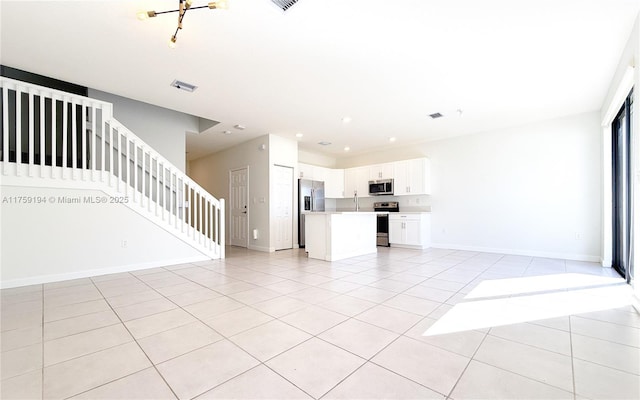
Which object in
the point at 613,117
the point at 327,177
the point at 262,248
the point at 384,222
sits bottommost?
the point at 262,248

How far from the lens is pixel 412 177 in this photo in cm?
702

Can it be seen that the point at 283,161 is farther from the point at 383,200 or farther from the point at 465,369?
the point at 465,369

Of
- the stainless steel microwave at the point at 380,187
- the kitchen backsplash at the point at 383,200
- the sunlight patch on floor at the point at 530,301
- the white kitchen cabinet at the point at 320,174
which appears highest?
the white kitchen cabinet at the point at 320,174

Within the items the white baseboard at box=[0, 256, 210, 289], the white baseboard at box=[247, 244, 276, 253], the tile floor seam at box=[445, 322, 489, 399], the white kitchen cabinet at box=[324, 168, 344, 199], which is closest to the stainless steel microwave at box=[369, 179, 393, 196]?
the white kitchen cabinet at box=[324, 168, 344, 199]

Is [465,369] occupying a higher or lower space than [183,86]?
lower

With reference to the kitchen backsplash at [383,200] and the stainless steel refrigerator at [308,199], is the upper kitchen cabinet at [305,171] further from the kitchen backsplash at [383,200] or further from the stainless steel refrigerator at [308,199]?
the kitchen backsplash at [383,200]

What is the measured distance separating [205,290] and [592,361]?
11.4ft

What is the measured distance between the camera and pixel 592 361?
1.76m

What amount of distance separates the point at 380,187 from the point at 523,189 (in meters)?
3.21

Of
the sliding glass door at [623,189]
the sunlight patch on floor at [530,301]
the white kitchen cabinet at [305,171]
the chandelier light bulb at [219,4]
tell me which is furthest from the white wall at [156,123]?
the sliding glass door at [623,189]

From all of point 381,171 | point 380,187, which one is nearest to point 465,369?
point 380,187

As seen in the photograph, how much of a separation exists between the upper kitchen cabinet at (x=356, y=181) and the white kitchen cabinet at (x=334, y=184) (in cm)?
13

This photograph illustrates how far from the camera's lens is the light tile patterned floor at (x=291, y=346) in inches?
58.9

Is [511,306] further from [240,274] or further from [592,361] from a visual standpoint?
[240,274]
